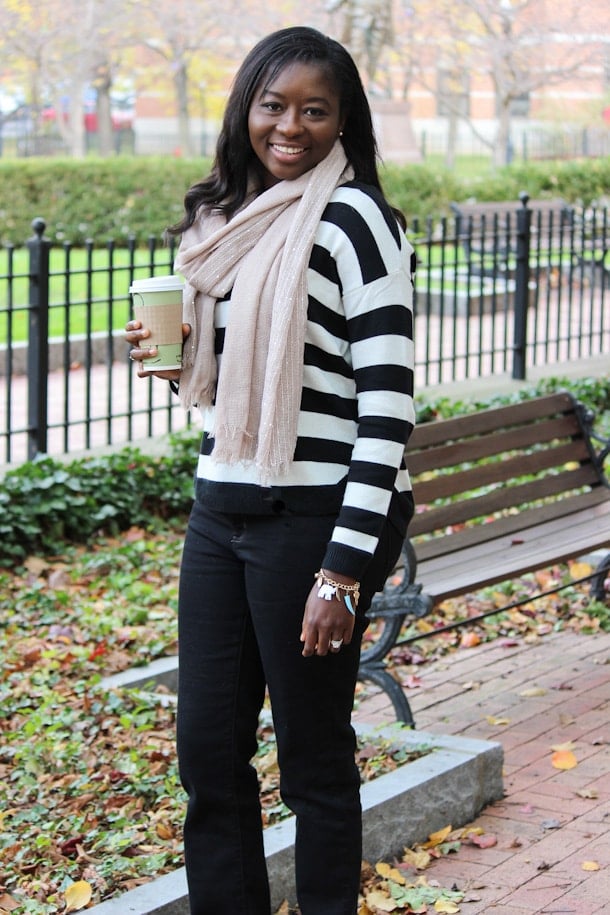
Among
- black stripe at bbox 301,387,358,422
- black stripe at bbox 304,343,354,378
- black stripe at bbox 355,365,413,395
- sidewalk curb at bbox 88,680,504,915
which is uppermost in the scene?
A: black stripe at bbox 304,343,354,378

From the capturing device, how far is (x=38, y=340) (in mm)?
7066

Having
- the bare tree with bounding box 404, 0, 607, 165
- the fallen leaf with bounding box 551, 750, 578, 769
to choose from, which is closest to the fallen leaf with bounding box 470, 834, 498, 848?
the fallen leaf with bounding box 551, 750, 578, 769

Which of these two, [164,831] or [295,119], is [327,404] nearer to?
[295,119]

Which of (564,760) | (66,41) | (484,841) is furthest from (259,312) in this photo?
(66,41)

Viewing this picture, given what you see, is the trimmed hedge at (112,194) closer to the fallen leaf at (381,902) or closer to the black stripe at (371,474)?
the fallen leaf at (381,902)

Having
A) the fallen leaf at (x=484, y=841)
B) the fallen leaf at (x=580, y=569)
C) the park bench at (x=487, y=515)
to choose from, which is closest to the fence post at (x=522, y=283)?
the fallen leaf at (x=580, y=569)

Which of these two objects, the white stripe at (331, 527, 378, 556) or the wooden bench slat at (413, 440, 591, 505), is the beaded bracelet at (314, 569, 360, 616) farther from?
the wooden bench slat at (413, 440, 591, 505)

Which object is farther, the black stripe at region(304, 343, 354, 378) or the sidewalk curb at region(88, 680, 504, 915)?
the sidewalk curb at region(88, 680, 504, 915)

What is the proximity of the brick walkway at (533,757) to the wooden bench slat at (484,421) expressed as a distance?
888 mm

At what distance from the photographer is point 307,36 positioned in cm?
266

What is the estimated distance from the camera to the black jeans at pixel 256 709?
104 inches

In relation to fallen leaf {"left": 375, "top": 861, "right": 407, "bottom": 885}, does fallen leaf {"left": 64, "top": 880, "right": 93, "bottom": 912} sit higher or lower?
higher

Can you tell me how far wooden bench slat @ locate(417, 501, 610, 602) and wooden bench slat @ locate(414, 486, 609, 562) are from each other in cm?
2

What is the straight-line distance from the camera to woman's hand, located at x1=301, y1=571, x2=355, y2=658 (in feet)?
8.41
